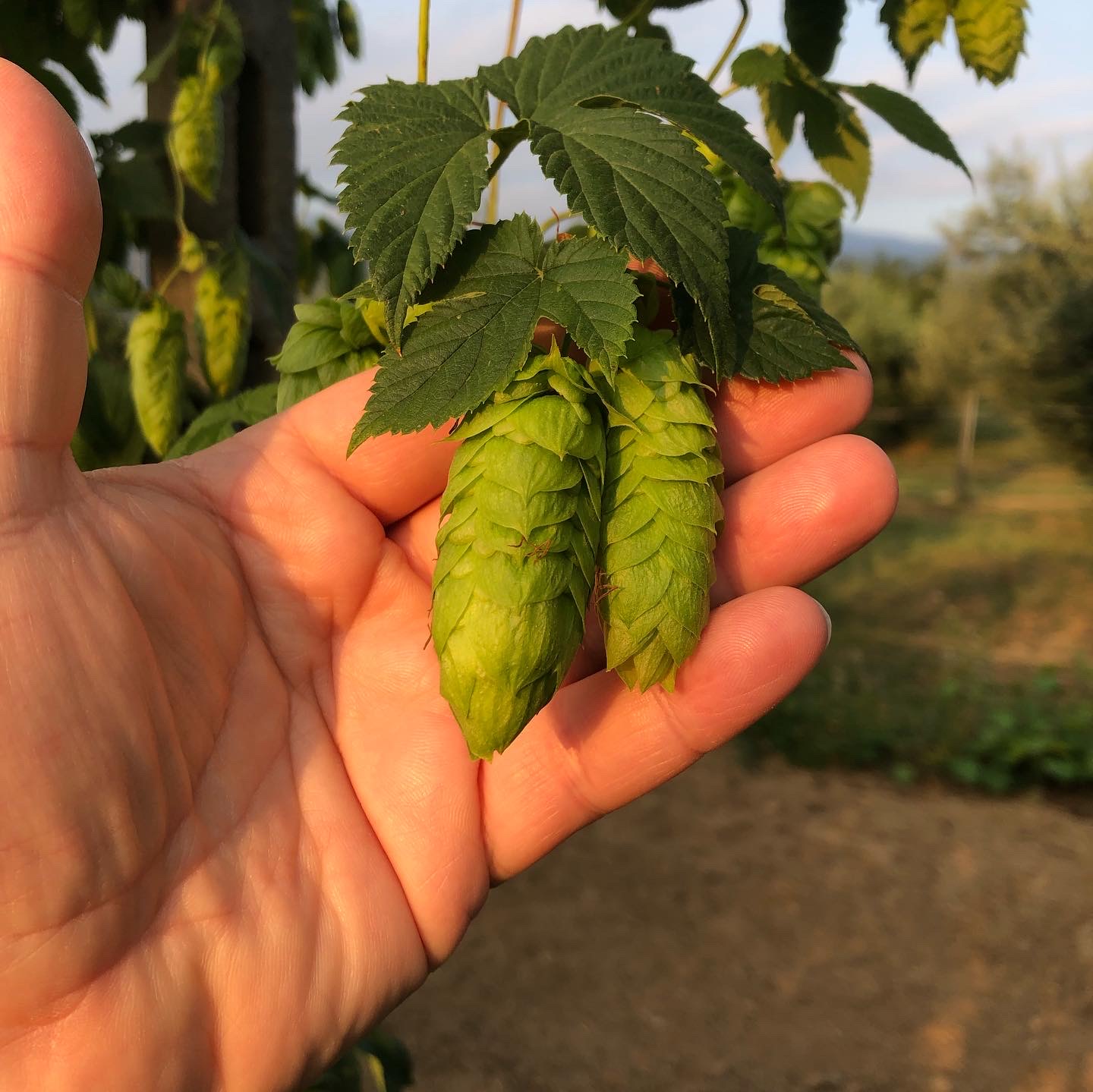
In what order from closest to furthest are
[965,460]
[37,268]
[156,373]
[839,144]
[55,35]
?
1. [37,268]
2. [839,144]
3. [156,373]
4. [55,35]
5. [965,460]

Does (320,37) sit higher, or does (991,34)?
(320,37)

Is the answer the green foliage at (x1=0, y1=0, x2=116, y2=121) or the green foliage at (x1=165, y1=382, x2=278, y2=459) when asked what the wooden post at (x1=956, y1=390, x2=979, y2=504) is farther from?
the green foliage at (x1=165, y1=382, x2=278, y2=459)

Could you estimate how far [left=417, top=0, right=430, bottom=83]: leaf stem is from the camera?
3.43 ft

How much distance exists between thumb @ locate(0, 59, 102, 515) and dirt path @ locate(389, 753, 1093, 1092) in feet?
8.11

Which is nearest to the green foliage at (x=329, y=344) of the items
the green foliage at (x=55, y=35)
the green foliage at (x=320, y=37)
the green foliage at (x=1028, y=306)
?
the green foliage at (x=55, y=35)

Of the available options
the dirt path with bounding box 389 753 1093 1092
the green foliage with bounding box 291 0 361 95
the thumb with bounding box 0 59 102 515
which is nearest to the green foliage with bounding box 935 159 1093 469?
the dirt path with bounding box 389 753 1093 1092

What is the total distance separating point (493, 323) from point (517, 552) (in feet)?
0.64

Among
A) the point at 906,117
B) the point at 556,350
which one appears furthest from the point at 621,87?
the point at 906,117

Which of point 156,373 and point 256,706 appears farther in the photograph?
point 156,373

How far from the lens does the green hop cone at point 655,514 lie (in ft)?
2.94

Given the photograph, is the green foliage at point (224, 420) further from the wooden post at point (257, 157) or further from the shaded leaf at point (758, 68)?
the shaded leaf at point (758, 68)

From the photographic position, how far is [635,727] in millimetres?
1106

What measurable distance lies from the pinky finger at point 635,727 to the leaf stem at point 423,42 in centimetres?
64

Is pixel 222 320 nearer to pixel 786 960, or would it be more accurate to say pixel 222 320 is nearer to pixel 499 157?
pixel 499 157
